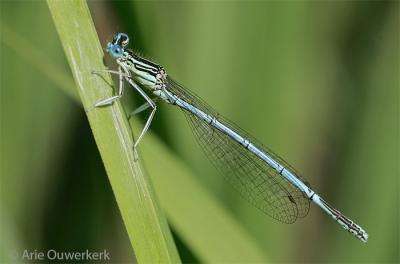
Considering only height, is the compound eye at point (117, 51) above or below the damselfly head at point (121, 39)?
below

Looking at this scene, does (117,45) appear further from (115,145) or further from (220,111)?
(115,145)

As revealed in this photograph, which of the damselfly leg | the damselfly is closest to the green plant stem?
the damselfly leg

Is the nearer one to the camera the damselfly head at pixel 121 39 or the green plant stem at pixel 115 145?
the green plant stem at pixel 115 145

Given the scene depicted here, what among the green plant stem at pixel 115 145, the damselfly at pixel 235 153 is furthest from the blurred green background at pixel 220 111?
the green plant stem at pixel 115 145

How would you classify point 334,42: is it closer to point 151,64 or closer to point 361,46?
point 361,46

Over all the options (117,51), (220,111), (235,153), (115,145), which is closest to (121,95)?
(115,145)

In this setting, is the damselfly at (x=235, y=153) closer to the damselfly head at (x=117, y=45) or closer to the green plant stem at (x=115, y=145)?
the damselfly head at (x=117, y=45)
